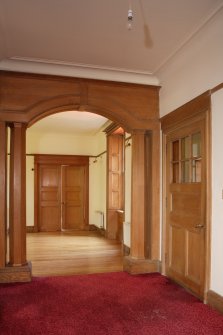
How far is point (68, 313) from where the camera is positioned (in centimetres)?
313

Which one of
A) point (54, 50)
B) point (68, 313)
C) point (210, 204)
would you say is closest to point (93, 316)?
point (68, 313)

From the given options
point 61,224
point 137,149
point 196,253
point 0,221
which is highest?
point 137,149

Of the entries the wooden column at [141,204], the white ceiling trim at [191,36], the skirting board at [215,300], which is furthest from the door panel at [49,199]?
the skirting board at [215,300]

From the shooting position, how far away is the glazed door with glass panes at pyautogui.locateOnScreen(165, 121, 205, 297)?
3.53m

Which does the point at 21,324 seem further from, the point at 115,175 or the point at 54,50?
the point at 115,175

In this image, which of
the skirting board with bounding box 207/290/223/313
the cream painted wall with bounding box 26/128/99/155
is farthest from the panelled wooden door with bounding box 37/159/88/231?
the skirting board with bounding box 207/290/223/313

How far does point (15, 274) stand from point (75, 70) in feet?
9.98

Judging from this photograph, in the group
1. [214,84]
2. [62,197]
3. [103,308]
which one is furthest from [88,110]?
[62,197]

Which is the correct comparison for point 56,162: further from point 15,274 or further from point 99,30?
point 99,30

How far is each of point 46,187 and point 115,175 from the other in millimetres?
2635

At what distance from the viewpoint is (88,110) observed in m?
4.55

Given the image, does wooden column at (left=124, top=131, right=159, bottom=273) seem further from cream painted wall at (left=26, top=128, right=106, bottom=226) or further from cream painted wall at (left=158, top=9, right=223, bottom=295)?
cream painted wall at (left=26, top=128, right=106, bottom=226)

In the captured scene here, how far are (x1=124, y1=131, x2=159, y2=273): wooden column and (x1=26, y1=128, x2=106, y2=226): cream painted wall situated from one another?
173 inches

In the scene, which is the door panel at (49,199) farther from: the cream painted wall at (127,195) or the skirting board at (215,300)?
the skirting board at (215,300)
